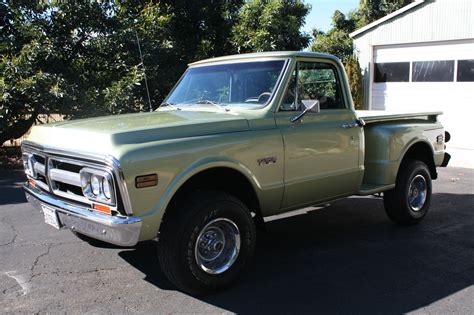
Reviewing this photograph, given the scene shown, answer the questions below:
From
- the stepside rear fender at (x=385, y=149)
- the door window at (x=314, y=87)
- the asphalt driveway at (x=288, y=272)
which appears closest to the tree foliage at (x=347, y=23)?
the asphalt driveway at (x=288, y=272)

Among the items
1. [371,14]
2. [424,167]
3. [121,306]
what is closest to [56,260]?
[121,306]

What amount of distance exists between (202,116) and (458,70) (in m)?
9.88

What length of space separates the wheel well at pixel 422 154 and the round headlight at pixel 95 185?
3996 millimetres

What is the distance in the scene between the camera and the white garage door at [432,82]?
482 inches

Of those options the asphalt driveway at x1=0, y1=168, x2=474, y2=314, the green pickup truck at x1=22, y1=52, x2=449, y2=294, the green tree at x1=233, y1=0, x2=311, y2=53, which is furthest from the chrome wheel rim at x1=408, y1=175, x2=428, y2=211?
the green tree at x1=233, y1=0, x2=311, y2=53

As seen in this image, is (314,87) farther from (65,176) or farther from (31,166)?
(31,166)

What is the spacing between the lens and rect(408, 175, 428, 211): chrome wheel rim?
20.6 ft

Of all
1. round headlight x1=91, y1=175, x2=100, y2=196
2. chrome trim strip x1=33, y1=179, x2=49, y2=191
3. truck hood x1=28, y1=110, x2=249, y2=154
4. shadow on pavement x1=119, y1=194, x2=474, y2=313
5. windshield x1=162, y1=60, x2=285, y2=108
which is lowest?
shadow on pavement x1=119, y1=194, x2=474, y2=313

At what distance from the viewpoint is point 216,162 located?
402 cm

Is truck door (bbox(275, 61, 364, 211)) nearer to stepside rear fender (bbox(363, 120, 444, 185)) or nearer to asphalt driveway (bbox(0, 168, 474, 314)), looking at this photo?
stepside rear fender (bbox(363, 120, 444, 185))

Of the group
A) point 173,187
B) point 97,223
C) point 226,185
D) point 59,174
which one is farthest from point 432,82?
point 97,223

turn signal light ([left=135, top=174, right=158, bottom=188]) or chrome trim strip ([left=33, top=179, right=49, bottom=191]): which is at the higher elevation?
turn signal light ([left=135, top=174, right=158, bottom=188])

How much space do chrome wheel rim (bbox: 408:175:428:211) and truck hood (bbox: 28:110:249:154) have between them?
9.62 ft

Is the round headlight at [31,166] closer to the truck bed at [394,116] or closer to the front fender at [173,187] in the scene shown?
the front fender at [173,187]
